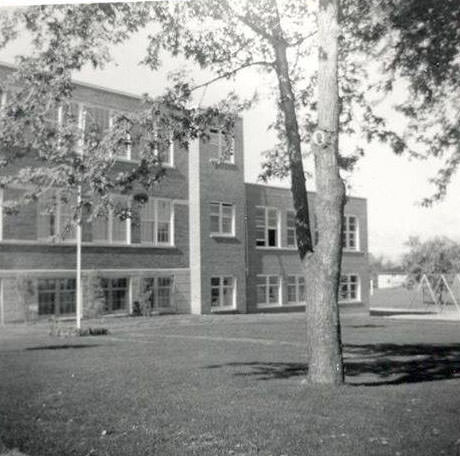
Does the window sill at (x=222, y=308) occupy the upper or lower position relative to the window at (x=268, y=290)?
lower

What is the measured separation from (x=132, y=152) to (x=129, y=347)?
12.0 metres

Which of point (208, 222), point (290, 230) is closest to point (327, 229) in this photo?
point (208, 222)

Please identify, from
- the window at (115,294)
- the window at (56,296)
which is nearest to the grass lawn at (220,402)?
the window at (56,296)

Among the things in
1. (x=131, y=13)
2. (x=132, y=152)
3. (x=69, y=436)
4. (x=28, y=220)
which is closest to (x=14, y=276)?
(x=28, y=220)

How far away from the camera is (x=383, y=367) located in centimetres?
1119

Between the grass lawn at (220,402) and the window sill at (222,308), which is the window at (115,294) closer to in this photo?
the window sill at (222,308)

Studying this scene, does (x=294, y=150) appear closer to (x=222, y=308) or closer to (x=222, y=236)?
(x=222, y=236)

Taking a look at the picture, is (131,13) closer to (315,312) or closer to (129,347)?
(315,312)

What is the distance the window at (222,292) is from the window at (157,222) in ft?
9.66

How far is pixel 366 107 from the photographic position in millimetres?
10633

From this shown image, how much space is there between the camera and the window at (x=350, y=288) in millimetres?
35531

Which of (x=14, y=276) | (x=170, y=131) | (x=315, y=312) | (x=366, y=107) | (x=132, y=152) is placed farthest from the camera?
(x=132, y=152)

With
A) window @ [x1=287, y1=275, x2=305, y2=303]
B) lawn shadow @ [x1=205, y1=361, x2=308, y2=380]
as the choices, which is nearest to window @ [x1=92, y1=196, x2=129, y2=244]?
window @ [x1=287, y1=275, x2=305, y2=303]

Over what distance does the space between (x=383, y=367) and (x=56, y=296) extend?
1470 centimetres
